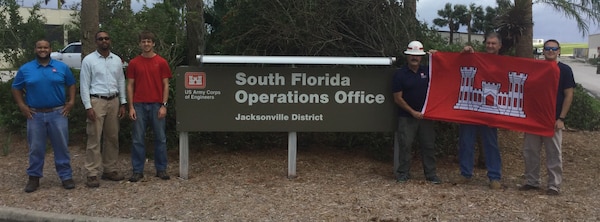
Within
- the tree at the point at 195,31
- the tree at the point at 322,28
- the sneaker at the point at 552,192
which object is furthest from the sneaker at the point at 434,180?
the tree at the point at 195,31

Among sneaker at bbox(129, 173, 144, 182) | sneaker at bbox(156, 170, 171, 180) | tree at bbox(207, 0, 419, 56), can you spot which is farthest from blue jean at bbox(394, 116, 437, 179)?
sneaker at bbox(129, 173, 144, 182)

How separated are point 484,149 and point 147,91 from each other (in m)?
3.99

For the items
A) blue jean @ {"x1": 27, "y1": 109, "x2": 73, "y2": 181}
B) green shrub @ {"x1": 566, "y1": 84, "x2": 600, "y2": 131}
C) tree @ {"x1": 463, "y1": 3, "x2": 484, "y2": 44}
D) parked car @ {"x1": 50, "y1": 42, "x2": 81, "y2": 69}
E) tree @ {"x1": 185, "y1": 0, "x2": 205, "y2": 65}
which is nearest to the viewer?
blue jean @ {"x1": 27, "y1": 109, "x2": 73, "y2": 181}

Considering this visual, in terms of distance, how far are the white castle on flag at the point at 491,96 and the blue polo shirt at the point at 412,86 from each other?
49 cm

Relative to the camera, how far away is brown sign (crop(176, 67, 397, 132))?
642cm

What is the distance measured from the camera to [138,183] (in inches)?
250

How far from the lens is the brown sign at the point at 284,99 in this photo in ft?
21.1

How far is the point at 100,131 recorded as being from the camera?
245 inches

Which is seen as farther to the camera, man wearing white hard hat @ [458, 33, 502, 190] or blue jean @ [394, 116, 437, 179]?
blue jean @ [394, 116, 437, 179]

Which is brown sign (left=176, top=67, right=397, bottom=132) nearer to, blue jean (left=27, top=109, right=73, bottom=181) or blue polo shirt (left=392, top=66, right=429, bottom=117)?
blue polo shirt (left=392, top=66, right=429, bottom=117)

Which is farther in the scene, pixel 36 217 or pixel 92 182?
pixel 92 182

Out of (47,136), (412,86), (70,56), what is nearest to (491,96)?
(412,86)

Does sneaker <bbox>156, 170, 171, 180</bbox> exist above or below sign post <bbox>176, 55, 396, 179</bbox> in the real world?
below

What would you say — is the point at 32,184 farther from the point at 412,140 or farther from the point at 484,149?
the point at 484,149
